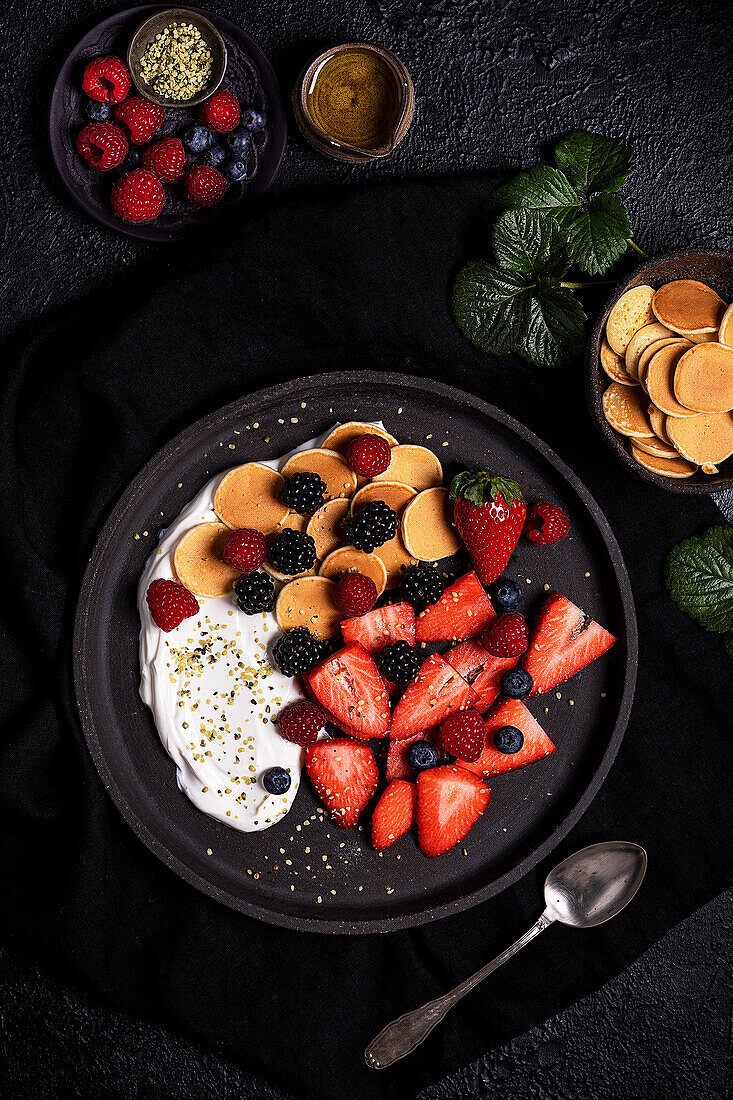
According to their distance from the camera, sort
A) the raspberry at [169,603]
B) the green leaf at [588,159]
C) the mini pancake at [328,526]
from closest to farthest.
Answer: the raspberry at [169,603]
the mini pancake at [328,526]
the green leaf at [588,159]

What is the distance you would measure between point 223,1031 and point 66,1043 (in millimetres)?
332

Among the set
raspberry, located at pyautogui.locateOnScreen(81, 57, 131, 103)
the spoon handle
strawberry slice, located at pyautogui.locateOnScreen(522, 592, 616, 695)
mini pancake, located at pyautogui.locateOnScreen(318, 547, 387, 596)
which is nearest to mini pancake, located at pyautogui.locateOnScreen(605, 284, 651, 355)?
strawberry slice, located at pyautogui.locateOnScreen(522, 592, 616, 695)

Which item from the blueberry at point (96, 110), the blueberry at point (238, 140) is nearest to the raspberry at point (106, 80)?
the blueberry at point (96, 110)

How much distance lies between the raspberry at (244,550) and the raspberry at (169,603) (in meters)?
0.11

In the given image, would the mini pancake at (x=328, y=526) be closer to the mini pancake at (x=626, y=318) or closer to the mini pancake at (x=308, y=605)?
the mini pancake at (x=308, y=605)

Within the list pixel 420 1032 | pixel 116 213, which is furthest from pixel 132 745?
pixel 116 213

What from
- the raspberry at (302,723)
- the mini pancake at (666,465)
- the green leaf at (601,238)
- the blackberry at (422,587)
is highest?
the green leaf at (601,238)

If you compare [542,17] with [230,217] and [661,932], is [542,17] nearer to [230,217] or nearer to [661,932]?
[230,217]

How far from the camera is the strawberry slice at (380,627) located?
1580 mm

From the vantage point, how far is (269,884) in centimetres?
164

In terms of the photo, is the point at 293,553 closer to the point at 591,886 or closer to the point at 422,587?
the point at 422,587

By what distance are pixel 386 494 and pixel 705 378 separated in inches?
25.8

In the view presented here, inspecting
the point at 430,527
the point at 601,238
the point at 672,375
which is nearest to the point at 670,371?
the point at 672,375

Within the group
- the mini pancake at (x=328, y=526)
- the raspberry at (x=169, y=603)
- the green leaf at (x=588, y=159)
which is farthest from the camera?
the green leaf at (x=588, y=159)
